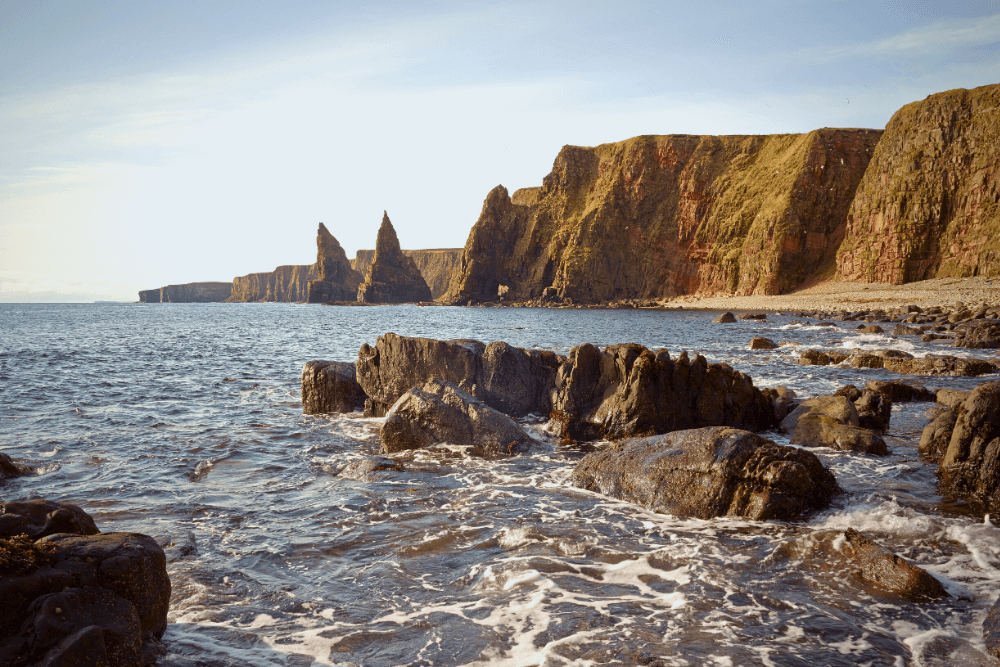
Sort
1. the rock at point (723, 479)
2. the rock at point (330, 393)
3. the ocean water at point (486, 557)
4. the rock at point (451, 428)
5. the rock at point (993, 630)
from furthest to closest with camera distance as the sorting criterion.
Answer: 1. the rock at point (330, 393)
2. the rock at point (451, 428)
3. the rock at point (723, 479)
4. the ocean water at point (486, 557)
5. the rock at point (993, 630)

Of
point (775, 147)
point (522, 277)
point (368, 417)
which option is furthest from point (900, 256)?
point (368, 417)

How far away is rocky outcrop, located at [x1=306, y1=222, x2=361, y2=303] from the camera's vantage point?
17200 cm

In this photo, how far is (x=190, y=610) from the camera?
226 inches

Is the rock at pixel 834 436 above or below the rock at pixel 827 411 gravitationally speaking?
below

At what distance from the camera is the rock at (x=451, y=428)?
11.8m

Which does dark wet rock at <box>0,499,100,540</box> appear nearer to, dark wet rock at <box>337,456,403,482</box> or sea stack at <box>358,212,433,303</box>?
dark wet rock at <box>337,456,403,482</box>

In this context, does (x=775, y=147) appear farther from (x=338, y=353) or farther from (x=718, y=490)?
(x=718, y=490)

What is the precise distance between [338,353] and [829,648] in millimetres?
27850

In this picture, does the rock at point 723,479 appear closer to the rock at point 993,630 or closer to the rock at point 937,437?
the rock at point 993,630

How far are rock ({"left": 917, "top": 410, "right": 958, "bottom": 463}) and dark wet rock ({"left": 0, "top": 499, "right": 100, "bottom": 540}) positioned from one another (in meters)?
12.7

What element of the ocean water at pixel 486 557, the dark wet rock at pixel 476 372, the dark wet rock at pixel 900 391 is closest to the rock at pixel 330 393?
the dark wet rock at pixel 476 372

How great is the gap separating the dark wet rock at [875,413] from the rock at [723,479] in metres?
5.01

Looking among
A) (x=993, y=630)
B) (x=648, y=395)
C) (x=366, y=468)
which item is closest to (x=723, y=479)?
(x=993, y=630)

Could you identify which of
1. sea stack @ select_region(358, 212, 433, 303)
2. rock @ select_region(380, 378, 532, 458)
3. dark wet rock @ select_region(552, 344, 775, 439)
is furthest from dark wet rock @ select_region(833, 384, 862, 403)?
sea stack @ select_region(358, 212, 433, 303)
